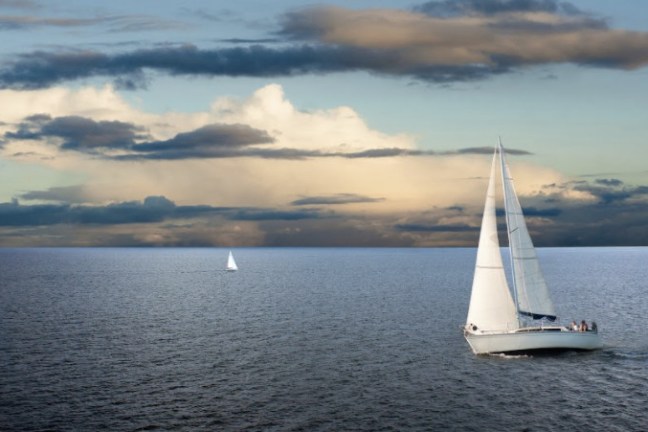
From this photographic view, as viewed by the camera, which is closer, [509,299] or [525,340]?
[525,340]

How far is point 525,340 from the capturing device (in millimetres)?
69250

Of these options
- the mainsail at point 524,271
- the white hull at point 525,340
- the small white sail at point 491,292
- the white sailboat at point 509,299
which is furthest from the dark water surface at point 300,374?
the mainsail at point 524,271

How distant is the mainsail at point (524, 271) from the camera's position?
2876 inches

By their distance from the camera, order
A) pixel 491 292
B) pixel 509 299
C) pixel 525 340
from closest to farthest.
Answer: pixel 525 340
pixel 491 292
pixel 509 299

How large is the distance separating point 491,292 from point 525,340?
602 centimetres

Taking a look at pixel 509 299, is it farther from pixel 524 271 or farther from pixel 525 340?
pixel 525 340

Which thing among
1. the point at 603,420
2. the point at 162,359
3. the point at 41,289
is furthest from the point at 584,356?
the point at 41,289

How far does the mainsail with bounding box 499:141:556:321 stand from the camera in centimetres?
7306

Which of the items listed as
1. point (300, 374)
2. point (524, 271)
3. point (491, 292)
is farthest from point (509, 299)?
point (300, 374)

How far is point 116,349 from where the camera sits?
256 ft

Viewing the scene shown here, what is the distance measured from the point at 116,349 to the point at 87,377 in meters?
15.2

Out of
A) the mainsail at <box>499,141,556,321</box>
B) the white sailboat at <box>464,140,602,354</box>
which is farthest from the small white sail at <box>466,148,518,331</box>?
the mainsail at <box>499,141,556,321</box>

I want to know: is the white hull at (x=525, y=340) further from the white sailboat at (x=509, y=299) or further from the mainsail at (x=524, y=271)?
the mainsail at (x=524, y=271)

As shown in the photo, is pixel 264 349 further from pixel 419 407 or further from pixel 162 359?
pixel 419 407
